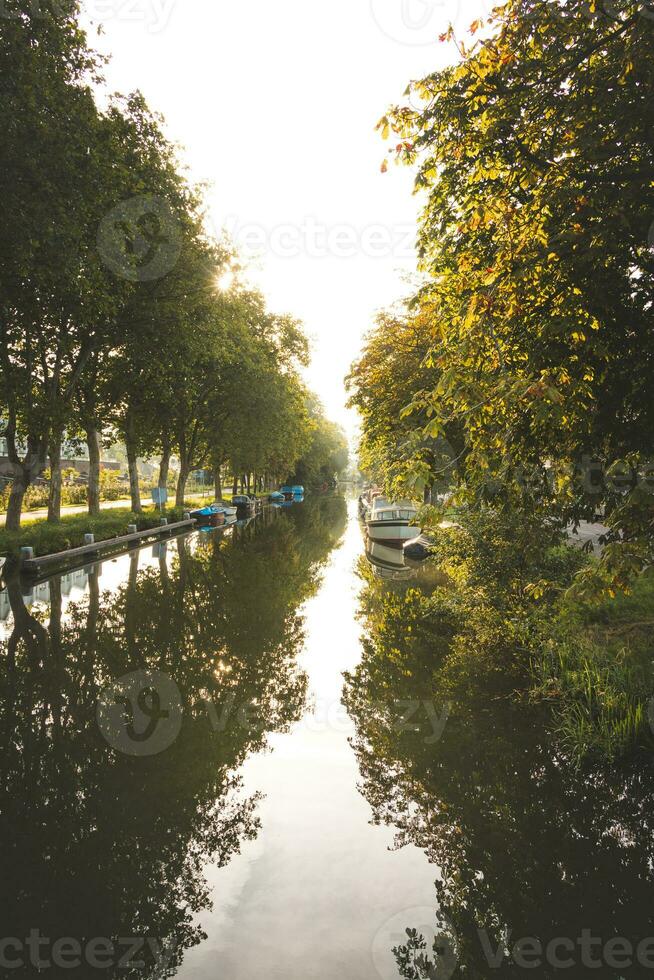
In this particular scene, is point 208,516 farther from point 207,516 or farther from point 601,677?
point 601,677

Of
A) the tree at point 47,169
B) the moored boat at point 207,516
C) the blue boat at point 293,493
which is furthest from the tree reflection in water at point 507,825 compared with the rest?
the blue boat at point 293,493

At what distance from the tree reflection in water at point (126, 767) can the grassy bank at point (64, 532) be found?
17.3 ft

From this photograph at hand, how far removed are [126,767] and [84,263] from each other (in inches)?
586

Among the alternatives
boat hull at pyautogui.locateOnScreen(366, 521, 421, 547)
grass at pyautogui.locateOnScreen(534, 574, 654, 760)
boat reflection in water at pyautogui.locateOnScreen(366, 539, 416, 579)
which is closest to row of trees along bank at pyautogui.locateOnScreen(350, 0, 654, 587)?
grass at pyautogui.locateOnScreen(534, 574, 654, 760)

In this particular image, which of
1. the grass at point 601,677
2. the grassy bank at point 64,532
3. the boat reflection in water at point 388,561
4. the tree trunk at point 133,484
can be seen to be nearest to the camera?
the grass at point 601,677

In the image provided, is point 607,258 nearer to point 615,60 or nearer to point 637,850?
point 615,60

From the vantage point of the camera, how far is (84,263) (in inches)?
648

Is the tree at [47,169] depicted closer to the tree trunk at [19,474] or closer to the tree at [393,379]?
the tree trunk at [19,474]

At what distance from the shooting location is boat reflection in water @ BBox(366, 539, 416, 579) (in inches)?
821

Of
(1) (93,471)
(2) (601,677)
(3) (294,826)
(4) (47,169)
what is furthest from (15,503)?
(2) (601,677)

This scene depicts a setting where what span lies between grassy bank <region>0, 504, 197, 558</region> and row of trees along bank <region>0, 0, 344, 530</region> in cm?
100

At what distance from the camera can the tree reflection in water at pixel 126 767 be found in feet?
14.8

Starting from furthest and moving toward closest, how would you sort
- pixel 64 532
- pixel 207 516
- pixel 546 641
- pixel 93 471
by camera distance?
pixel 207 516
pixel 93 471
pixel 64 532
pixel 546 641

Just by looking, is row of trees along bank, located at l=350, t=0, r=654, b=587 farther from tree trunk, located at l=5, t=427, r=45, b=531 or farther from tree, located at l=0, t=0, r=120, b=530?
tree trunk, located at l=5, t=427, r=45, b=531
